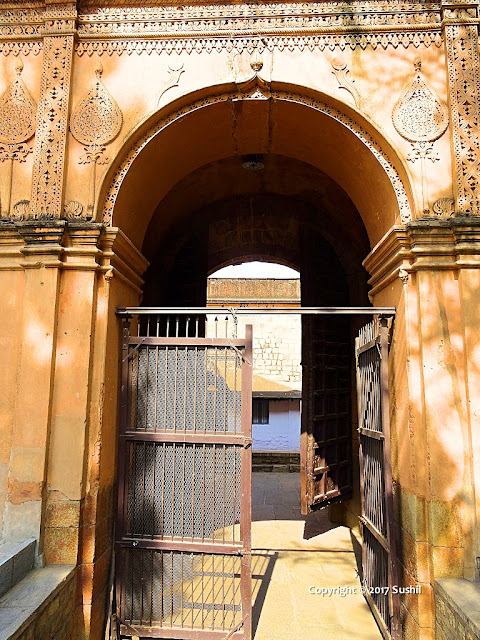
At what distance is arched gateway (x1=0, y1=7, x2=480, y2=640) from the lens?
3.29 m

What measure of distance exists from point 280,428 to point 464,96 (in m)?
14.9

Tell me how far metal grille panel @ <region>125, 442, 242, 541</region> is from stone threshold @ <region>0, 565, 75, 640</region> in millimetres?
680

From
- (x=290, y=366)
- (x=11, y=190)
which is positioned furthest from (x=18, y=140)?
(x=290, y=366)

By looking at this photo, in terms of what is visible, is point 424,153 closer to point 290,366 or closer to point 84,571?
point 84,571

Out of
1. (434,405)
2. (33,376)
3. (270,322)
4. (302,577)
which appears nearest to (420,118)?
(434,405)

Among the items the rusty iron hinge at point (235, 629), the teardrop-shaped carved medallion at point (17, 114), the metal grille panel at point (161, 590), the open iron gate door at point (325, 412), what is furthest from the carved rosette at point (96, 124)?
the rusty iron hinge at point (235, 629)

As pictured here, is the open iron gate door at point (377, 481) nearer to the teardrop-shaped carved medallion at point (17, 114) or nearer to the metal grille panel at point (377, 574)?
the metal grille panel at point (377, 574)

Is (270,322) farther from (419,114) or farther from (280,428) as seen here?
(419,114)

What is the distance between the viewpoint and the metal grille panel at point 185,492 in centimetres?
364

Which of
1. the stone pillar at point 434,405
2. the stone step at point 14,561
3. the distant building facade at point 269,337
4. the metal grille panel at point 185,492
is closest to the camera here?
the stone step at point 14,561

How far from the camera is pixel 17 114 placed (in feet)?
12.8

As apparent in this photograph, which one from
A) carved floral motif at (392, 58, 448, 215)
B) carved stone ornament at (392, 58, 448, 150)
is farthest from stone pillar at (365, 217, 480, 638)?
carved stone ornament at (392, 58, 448, 150)

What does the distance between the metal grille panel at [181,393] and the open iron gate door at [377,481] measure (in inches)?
48.0

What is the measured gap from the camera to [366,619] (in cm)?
395
